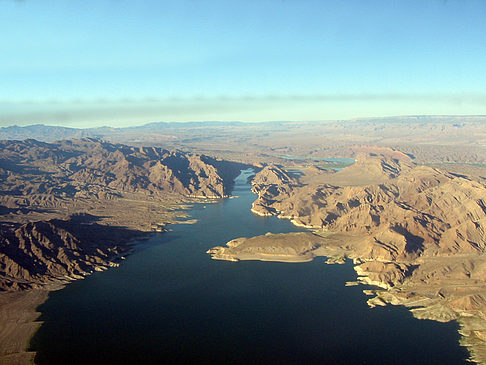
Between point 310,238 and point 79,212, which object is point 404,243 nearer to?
point 310,238

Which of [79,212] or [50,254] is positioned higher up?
[79,212]

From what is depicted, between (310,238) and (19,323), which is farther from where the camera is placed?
(310,238)

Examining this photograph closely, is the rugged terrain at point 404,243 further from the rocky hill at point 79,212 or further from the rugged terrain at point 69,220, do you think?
the rocky hill at point 79,212

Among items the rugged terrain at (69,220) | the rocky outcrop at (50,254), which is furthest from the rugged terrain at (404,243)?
the rugged terrain at (69,220)

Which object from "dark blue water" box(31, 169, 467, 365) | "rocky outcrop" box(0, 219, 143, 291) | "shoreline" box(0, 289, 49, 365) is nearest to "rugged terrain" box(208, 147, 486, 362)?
"dark blue water" box(31, 169, 467, 365)

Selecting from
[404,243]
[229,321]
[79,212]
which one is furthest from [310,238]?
[79,212]

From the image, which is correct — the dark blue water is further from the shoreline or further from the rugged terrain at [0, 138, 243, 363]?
the rugged terrain at [0, 138, 243, 363]

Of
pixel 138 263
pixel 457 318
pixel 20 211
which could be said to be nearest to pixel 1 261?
pixel 138 263

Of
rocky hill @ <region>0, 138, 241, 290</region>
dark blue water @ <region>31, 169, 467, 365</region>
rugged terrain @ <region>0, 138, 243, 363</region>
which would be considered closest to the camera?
dark blue water @ <region>31, 169, 467, 365</region>

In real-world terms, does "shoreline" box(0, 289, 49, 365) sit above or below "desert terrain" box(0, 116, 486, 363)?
below
